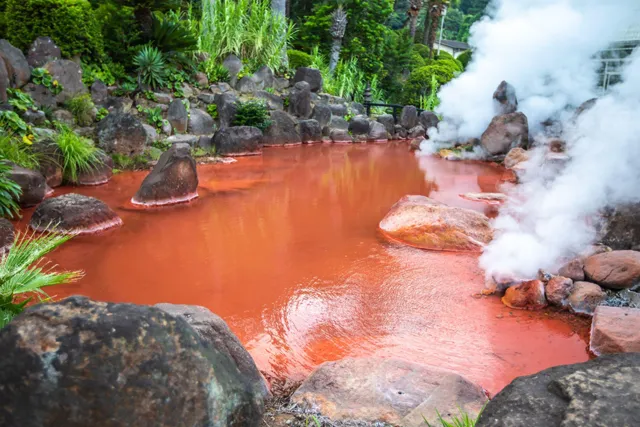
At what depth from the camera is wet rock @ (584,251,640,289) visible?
4.16 meters

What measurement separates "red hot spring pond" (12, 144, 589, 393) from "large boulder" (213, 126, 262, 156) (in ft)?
11.5

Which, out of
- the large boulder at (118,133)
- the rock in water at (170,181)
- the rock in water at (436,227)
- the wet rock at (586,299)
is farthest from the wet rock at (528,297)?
the large boulder at (118,133)

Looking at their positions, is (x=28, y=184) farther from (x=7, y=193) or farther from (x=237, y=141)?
(x=237, y=141)

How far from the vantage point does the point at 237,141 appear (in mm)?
11109

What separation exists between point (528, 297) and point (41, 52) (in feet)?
30.6

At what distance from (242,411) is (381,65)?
20.4m

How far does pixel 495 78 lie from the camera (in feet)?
44.9

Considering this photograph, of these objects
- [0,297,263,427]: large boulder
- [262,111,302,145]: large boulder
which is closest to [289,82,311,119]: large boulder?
[262,111,302,145]: large boulder

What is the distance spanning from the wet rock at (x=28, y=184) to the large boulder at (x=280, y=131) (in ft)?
24.1

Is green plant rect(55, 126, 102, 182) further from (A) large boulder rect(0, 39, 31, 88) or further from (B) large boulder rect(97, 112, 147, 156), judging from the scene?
(A) large boulder rect(0, 39, 31, 88)

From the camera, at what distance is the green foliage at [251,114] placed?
12188mm

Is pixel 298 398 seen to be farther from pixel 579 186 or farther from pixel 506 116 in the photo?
pixel 506 116

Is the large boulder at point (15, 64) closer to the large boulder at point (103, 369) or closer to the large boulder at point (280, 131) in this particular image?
the large boulder at point (280, 131)

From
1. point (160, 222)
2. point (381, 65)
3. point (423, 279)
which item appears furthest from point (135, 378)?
point (381, 65)
